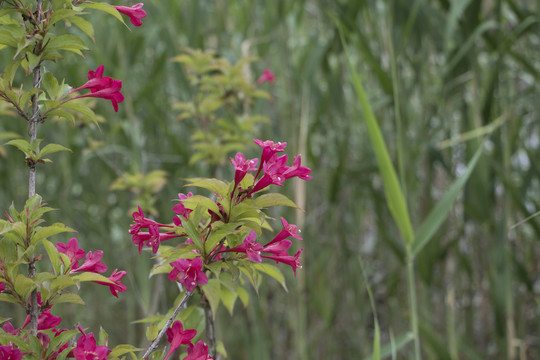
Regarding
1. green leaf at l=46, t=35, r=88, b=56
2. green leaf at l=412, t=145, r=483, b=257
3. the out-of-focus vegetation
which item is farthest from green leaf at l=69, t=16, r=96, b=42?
the out-of-focus vegetation

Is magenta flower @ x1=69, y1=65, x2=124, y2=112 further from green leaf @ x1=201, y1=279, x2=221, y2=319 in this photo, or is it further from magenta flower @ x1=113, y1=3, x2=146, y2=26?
green leaf @ x1=201, y1=279, x2=221, y2=319

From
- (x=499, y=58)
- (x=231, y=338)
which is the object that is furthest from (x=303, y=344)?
(x=499, y=58)

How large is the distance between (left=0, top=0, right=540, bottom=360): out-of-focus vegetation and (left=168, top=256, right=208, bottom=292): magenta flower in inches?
20.8

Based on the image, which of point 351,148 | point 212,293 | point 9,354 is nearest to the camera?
point 9,354

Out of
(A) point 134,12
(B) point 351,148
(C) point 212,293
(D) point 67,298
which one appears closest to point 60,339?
(D) point 67,298

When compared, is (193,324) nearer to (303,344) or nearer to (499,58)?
(303,344)

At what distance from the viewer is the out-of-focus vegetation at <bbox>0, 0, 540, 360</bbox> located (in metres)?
1.08

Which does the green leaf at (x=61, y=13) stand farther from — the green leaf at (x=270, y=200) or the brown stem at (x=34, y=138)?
the green leaf at (x=270, y=200)

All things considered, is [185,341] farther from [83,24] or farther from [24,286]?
[83,24]

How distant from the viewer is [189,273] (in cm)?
43

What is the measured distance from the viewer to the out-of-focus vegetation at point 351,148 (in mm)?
1084

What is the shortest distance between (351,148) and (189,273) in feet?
4.03

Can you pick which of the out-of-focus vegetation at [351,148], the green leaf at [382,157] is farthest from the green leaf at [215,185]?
the out-of-focus vegetation at [351,148]

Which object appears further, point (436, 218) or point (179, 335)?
point (436, 218)
